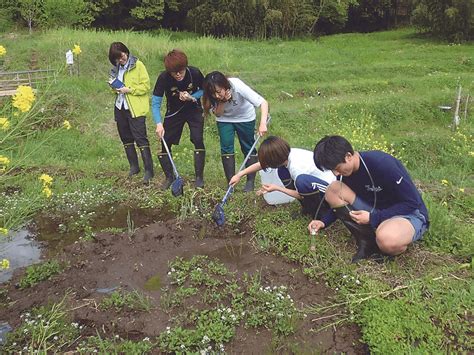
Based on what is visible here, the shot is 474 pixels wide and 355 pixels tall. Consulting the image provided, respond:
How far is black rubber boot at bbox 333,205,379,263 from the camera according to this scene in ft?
11.0

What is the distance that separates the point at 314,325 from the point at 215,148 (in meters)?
5.34

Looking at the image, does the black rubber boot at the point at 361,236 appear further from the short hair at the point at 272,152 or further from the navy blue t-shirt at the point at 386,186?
the short hair at the point at 272,152

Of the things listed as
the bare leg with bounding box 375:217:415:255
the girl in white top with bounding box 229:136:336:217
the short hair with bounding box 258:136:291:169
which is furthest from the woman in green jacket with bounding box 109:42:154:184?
the bare leg with bounding box 375:217:415:255

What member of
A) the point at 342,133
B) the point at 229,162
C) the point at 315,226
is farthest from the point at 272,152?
the point at 342,133

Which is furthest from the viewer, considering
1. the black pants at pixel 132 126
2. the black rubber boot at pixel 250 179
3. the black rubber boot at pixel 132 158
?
the black rubber boot at pixel 132 158

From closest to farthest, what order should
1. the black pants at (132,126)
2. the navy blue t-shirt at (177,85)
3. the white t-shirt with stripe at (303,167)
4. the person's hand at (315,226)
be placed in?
the person's hand at (315,226) → the white t-shirt with stripe at (303,167) → the navy blue t-shirt at (177,85) → the black pants at (132,126)

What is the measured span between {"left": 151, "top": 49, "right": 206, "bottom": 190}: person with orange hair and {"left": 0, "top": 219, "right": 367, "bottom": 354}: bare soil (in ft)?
3.24

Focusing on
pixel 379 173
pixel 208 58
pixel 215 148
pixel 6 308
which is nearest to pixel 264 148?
pixel 379 173

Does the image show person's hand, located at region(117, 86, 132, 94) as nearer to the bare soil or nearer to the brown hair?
the brown hair

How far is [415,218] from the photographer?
321 centimetres

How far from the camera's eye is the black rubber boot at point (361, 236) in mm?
3363

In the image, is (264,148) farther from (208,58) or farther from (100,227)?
(208,58)

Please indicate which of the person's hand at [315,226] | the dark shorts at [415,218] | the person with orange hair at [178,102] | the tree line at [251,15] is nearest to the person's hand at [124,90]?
the person with orange hair at [178,102]

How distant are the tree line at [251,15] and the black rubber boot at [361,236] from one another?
1654cm
